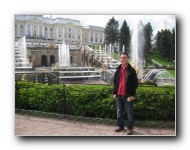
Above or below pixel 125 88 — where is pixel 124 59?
above

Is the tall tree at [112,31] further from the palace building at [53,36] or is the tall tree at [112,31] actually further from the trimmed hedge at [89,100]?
the trimmed hedge at [89,100]

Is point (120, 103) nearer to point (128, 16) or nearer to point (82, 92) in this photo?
point (82, 92)

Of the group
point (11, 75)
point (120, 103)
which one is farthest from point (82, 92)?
point (11, 75)

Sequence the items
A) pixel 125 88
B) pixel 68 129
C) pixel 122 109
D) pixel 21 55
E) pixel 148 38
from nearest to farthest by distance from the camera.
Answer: pixel 125 88 → pixel 122 109 → pixel 68 129 → pixel 21 55 → pixel 148 38

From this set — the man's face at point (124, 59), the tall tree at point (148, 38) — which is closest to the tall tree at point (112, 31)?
the tall tree at point (148, 38)

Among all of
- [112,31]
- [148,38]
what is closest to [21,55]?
[112,31]

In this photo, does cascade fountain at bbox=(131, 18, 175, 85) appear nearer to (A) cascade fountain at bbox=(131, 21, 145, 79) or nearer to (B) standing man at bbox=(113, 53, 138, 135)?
(A) cascade fountain at bbox=(131, 21, 145, 79)

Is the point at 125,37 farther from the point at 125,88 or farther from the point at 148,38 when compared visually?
the point at 125,88
